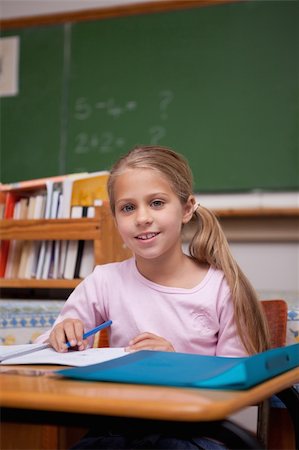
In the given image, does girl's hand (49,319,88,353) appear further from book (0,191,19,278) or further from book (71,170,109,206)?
book (0,191,19,278)

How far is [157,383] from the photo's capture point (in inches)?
32.9

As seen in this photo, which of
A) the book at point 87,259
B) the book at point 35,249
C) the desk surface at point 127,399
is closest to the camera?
the desk surface at point 127,399

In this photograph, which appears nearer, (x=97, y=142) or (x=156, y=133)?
(x=156, y=133)

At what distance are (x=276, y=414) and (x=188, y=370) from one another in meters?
1.03

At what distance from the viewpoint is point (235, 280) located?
59.7 inches

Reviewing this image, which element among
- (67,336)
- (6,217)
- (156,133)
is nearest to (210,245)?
(67,336)

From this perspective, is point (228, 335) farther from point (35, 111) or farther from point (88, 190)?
point (35, 111)

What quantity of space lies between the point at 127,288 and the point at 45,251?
3.08 ft

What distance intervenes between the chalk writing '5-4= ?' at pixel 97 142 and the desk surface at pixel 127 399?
322 centimetres

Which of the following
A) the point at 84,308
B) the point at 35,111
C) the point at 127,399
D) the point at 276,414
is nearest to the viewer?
the point at 127,399

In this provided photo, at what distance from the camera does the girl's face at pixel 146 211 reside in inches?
57.7

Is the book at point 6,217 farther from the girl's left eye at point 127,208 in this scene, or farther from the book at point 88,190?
the girl's left eye at point 127,208

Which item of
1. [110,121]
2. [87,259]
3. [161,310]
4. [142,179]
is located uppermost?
[110,121]

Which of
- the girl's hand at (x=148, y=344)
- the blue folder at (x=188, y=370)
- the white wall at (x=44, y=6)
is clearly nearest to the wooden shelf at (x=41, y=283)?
the girl's hand at (x=148, y=344)
